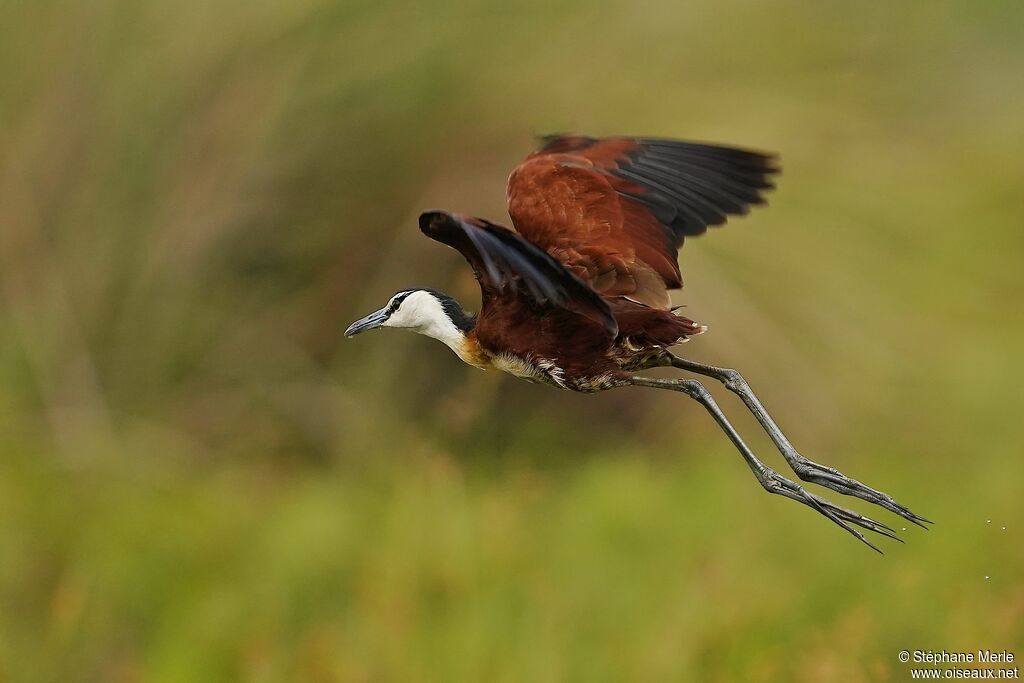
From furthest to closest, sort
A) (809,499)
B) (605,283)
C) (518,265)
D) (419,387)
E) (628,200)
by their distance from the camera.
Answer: (419,387), (628,200), (605,283), (809,499), (518,265)

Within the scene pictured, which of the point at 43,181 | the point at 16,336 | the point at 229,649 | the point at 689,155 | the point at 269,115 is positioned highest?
the point at 689,155

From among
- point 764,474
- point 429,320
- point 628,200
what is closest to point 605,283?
point 628,200

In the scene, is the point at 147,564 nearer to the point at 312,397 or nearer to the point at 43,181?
the point at 312,397

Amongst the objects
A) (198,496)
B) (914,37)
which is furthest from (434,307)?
(914,37)

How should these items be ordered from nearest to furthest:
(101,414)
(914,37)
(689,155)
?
1. (689,155)
2. (101,414)
3. (914,37)

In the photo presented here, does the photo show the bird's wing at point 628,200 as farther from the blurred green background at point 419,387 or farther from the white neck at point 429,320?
the blurred green background at point 419,387

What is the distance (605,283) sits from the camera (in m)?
4.22

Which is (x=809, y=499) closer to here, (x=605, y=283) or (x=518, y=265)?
(x=605, y=283)

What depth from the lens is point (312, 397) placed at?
6.51m

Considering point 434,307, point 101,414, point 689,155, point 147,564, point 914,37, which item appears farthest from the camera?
point 914,37

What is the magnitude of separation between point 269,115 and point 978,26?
20.1 ft

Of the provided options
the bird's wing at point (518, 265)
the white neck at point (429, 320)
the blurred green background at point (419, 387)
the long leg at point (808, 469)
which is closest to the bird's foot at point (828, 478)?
the long leg at point (808, 469)

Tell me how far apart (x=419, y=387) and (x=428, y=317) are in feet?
7.85

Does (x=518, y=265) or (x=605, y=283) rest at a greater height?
(x=518, y=265)
